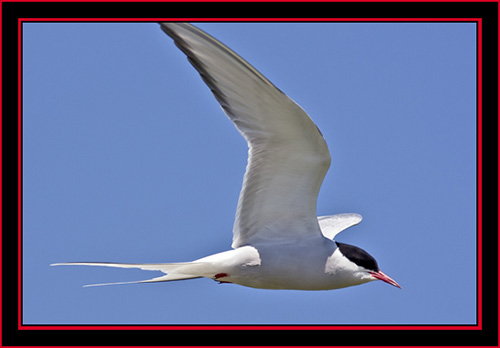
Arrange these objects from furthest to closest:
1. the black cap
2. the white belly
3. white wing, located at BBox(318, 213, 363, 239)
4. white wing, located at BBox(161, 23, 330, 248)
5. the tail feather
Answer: white wing, located at BBox(318, 213, 363, 239), the black cap, the white belly, the tail feather, white wing, located at BBox(161, 23, 330, 248)

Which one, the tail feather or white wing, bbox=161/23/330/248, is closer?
white wing, bbox=161/23/330/248

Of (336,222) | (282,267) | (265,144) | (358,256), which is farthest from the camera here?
(336,222)

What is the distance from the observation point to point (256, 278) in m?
5.30

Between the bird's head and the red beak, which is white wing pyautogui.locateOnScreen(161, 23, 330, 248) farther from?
the red beak

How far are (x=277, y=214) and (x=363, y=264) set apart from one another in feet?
2.56

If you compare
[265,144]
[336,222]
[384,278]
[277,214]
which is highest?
[265,144]

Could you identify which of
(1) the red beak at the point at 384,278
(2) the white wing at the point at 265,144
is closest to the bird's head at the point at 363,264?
(1) the red beak at the point at 384,278

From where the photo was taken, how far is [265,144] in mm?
5176

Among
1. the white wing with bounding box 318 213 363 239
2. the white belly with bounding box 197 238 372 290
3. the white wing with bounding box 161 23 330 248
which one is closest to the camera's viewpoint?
the white wing with bounding box 161 23 330 248

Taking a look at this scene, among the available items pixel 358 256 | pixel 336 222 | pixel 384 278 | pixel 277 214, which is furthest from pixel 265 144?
pixel 336 222

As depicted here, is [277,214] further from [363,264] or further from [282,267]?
[363,264]

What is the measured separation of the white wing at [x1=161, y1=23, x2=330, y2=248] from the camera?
455 centimetres

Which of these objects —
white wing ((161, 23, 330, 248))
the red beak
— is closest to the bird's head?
the red beak

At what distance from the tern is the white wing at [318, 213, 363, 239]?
1.17 m
